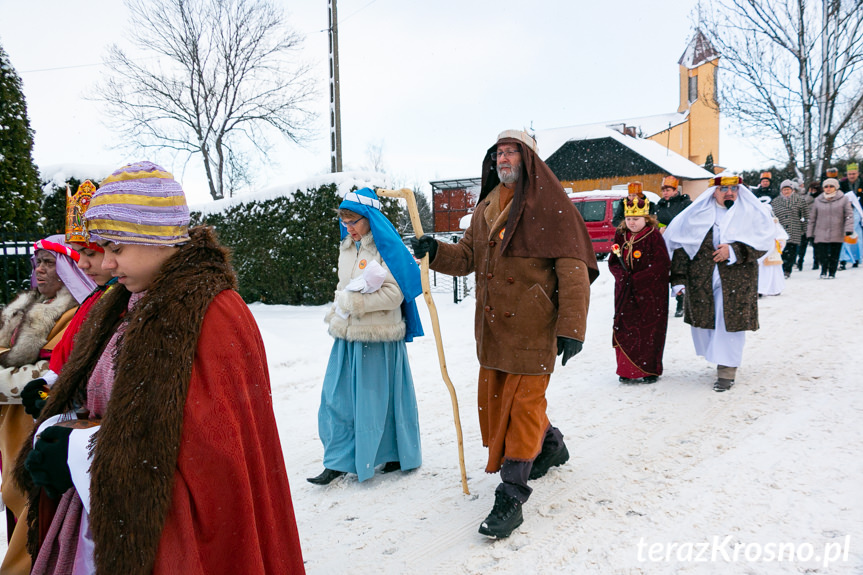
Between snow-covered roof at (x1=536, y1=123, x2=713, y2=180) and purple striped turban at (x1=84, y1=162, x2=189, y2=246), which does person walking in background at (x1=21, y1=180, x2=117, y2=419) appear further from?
snow-covered roof at (x1=536, y1=123, x2=713, y2=180)

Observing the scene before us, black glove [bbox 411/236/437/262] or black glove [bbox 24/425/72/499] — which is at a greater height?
black glove [bbox 411/236/437/262]

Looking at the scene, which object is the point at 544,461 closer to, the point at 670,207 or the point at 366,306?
the point at 366,306

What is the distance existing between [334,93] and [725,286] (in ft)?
36.5

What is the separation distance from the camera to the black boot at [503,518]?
2.97 meters

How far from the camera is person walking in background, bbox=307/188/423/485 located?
3811 mm

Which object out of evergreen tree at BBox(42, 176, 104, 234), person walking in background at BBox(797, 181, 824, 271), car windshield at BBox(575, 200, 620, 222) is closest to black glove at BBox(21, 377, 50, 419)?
evergreen tree at BBox(42, 176, 104, 234)

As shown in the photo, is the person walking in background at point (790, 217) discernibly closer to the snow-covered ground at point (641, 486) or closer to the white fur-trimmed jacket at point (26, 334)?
the snow-covered ground at point (641, 486)

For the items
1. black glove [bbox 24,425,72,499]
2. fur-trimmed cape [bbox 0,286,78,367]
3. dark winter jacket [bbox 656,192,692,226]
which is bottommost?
black glove [bbox 24,425,72,499]

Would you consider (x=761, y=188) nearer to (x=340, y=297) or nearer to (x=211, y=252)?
(x=340, y=297)

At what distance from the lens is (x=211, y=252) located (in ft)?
6.12

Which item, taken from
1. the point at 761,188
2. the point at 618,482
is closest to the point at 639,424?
the point at 618,482

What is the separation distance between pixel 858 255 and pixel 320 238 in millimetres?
12346

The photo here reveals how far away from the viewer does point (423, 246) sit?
3510 millimetres

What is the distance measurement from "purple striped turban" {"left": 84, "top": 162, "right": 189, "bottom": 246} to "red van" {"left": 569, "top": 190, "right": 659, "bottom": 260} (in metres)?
16.1
